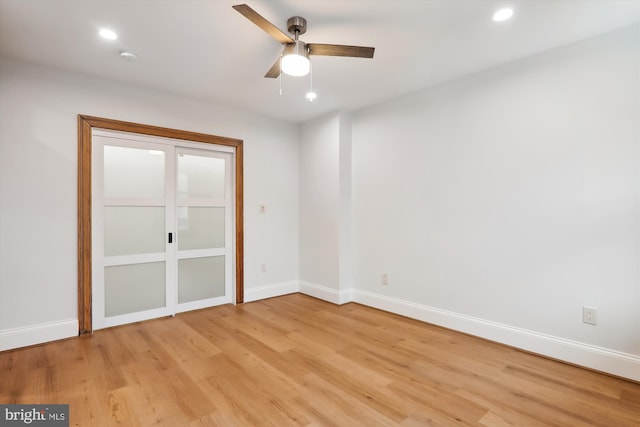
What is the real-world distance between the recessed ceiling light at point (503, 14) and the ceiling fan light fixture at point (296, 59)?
136 centimetres

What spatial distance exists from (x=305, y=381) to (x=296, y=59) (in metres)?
2.26

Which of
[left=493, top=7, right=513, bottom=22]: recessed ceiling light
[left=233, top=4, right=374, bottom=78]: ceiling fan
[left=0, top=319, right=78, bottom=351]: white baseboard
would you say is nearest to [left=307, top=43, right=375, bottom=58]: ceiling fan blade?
[left=233, top=4, right=374, bottom=78]: ceiling fan

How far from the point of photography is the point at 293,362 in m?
2.59

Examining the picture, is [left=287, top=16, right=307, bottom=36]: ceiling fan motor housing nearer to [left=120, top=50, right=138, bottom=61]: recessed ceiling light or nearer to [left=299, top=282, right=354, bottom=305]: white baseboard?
[left=120, top=50, right=138, bottom=61]: recessed ceiling light

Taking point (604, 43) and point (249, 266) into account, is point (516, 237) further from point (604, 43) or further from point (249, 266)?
point (249, 266)

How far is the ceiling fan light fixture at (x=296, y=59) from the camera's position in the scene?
209 cm

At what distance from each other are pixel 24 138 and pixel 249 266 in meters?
2.69

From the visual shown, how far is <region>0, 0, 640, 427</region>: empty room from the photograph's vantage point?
2.14 meters

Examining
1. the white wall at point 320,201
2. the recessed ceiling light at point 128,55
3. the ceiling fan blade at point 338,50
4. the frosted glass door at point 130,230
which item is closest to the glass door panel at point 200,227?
the frosted glass door at point 130,230

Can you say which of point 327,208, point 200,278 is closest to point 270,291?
point 200,278

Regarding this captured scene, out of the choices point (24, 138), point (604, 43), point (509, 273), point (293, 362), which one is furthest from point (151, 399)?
point (604, 43)

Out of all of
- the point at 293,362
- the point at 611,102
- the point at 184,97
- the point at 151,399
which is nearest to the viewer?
the point at 151,399

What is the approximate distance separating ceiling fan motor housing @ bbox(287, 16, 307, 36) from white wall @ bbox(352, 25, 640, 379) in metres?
1.81

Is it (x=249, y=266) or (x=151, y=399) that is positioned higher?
(x=249, y=266)
